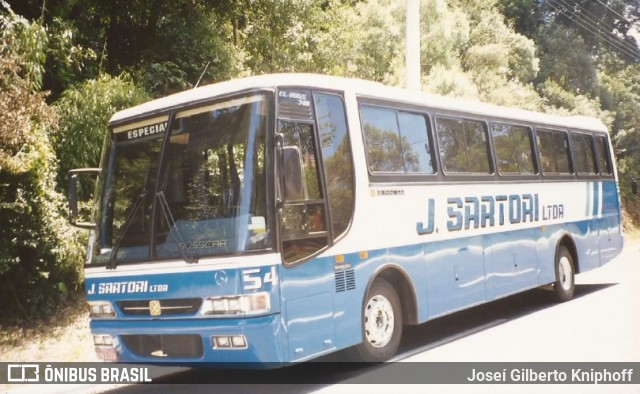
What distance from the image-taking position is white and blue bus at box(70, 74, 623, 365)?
613 cm

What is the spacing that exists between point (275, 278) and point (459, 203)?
3.93 metres

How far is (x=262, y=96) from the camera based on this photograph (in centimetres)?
645

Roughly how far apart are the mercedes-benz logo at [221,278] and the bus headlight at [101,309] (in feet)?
4.58

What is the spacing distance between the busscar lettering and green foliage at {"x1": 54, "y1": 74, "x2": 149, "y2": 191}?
19.8 ft

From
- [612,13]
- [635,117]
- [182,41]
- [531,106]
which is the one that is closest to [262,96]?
[182,41]

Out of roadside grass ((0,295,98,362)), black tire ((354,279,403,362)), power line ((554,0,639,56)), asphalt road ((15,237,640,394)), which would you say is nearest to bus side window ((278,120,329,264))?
black tire ((354,279,403,362))

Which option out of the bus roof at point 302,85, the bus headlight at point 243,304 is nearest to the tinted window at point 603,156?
the bus roof at point 302,85

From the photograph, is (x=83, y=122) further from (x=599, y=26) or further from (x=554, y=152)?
(x=599, y=26)

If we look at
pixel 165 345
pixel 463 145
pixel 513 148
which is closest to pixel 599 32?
pixel 513 148

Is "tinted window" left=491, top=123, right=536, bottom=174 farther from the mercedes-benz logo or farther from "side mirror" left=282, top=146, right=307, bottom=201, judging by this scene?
the mercedes-benz logo

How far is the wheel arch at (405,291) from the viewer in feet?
26.0

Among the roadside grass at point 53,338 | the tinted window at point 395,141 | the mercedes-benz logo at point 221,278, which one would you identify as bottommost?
the roadside grass at point 53,338

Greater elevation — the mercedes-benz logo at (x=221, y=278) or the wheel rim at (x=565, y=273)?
the mercedes-benz logo at (x=221, y=278)

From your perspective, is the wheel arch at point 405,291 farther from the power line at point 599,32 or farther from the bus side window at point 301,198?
the power line at point 599,32
